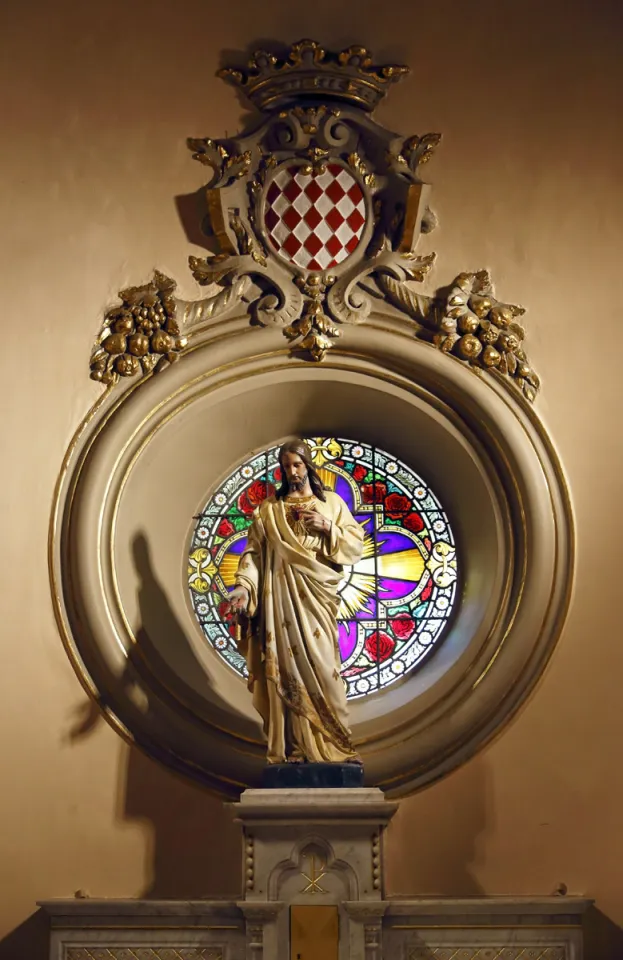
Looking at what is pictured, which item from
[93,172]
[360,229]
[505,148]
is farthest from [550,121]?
[93,172]

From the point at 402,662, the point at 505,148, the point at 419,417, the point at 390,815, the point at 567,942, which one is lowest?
the point at 567,942

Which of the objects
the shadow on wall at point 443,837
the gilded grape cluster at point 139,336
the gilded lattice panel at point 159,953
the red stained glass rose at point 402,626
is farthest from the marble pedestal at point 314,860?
the gilded grape cluster at point 139,336

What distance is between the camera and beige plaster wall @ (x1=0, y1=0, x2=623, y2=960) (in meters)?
6.74

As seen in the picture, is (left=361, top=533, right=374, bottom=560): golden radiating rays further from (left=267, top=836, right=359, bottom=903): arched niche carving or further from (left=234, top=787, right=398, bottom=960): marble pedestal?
(left=267, top=836, right=359, bottom=903): arched niche carving

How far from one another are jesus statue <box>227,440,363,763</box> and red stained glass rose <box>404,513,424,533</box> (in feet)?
3.26

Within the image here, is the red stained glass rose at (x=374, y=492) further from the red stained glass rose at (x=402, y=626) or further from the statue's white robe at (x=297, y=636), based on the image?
the statue's white robe at (x=297, y=636)

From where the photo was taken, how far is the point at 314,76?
24.7 feet

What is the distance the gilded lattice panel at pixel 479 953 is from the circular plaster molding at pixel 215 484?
742mm

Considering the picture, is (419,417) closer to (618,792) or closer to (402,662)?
(402,662)

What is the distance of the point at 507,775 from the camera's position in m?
6.80

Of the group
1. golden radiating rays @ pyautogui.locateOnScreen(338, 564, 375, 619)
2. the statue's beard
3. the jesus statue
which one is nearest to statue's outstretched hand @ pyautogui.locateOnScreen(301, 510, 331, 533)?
the jesus statue

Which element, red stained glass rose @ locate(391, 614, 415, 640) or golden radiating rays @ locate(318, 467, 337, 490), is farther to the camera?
golden radiating rays @ locate(318, 467, 337, 490)

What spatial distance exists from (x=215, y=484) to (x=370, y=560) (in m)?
0.83

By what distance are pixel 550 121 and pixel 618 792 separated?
3075 mm
